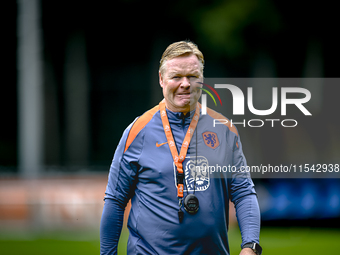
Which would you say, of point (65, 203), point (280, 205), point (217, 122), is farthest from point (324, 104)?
point (65, 203)

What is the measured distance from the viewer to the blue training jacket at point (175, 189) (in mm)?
3090

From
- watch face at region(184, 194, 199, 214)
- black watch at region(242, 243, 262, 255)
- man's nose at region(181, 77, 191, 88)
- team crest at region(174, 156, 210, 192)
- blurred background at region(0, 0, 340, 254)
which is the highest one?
blurred background at region(0, 0, 340, 254)

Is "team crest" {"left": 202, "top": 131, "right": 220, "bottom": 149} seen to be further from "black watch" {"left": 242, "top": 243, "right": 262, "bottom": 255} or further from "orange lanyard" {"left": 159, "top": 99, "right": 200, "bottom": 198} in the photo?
"black watch" {"left": 242, "top": 243, "right": 262, "bottom": 255}

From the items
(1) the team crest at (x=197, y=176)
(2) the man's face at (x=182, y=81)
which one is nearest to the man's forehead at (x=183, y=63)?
(2) the man's face at (x=182, y=81)

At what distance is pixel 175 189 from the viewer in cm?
309

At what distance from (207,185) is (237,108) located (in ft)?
3.57

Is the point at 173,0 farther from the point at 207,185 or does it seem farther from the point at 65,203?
the point at 207,185

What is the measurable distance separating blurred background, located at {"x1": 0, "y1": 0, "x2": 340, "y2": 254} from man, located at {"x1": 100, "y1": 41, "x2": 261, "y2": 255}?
16.6ft

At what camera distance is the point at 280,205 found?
25.4 ft

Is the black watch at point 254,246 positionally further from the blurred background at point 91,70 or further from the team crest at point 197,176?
the blurred background at point 91,70

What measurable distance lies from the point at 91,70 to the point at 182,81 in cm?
845

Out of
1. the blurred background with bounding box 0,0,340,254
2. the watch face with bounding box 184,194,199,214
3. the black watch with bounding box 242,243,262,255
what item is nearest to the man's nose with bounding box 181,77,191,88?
the watch face with bounding box 184,194,199,214

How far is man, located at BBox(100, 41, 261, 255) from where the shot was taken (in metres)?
3.09

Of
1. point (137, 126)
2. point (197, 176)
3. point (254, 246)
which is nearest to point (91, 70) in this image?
point (137, 126)
